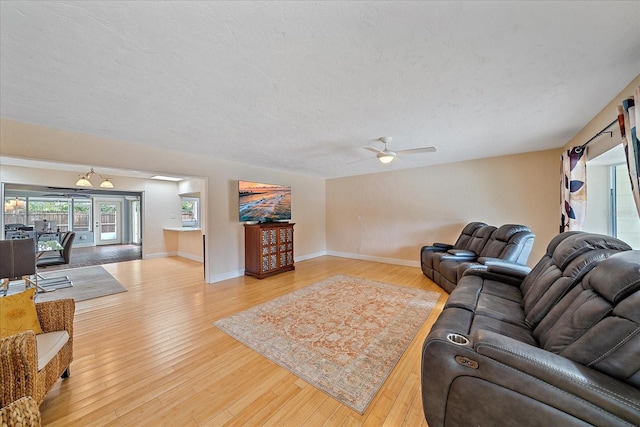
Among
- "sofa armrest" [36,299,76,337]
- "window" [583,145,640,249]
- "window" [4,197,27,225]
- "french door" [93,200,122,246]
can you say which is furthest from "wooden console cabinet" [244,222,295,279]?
"window" [4,197,27,225]

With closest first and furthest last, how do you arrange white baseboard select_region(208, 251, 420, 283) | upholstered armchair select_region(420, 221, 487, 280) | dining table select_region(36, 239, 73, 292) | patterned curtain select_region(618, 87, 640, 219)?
1. patterned curtain select_region(618, 87, 640, 219)
2. dining table select_region(36, 239, 73, 292)
3. upholstered armchair select_region(420, 221, 487, 280)
4. white baseboard select_region(208, 251, 420, 283)

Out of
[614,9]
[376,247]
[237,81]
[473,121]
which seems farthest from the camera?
[376,247]

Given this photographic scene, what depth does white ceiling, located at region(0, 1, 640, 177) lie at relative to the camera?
1.21 m

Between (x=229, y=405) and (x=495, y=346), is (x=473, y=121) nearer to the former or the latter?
(x=495, y=346)

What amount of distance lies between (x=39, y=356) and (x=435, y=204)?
5.72 metres

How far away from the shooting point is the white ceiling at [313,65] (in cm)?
121

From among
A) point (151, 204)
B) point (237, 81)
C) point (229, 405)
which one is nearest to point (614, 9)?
point (237, 81)

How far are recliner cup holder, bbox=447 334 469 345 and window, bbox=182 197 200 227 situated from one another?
786 cm

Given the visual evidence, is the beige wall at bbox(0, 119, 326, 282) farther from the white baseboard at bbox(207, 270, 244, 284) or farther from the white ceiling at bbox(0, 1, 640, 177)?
the white ceiling at bbox(0, 1, 640, 177)

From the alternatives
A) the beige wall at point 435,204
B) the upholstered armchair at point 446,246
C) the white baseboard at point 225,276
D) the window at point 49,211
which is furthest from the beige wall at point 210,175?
the window at point 49,211

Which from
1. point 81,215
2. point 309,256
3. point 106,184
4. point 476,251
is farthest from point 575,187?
point 81,215

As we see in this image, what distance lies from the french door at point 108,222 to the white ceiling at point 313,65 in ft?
27.1

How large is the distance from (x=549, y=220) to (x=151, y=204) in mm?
9312

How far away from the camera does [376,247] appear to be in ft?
19.4
